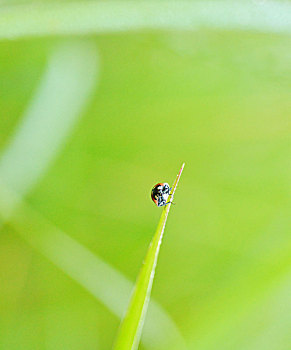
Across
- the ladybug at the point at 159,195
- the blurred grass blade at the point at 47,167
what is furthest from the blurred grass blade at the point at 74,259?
the ladybug at the point at 159,195

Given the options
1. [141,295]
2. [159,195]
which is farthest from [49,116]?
[141,295]

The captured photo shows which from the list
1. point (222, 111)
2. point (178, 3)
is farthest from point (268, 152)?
point (178, 3)

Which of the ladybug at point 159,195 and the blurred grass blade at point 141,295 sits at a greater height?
the ladybug at point 159,195

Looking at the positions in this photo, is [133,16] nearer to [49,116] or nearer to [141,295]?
[49,116]

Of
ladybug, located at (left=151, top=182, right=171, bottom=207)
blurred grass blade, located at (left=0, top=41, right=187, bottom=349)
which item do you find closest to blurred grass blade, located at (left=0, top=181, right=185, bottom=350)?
blurred grass blade, located at (left=0, top=41, right=187, bottom=349)

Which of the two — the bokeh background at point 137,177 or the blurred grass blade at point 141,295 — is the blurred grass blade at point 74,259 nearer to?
the bokeh background at point 137,177

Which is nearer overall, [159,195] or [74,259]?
[159,195]
